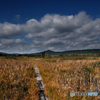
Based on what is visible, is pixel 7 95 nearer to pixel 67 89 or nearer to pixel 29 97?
pixel 29 97

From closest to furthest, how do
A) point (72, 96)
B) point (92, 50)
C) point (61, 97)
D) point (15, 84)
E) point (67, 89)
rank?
point (72, 96) < point (61, 97) < point (67, 89) < point (15, 84) < point (92, 50)

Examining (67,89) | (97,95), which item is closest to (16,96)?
(67,89)

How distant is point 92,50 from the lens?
178250 mm

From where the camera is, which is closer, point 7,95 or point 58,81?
point 7,95

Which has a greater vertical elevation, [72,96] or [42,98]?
[72,96]

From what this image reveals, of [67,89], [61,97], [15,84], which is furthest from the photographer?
[15,84]

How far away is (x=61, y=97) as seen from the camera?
3510mm

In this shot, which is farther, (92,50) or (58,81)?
(92,50)

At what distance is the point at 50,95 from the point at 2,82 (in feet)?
9.32

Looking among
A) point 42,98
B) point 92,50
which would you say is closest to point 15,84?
point 42,98

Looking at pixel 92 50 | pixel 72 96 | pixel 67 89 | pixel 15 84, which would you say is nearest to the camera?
pixel 72 96

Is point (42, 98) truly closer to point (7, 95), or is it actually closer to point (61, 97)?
point (61, 97)

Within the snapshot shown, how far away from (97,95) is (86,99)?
540mm

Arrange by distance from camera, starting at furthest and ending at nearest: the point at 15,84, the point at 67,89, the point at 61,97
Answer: the point at 15,84 → the point at 67,89 → the point at 61,97
